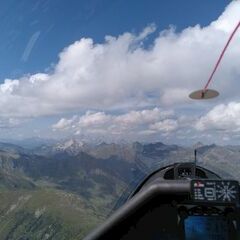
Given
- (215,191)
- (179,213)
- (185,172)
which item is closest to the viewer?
(215,191)

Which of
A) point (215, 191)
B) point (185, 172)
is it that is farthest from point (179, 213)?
point (185, 172)

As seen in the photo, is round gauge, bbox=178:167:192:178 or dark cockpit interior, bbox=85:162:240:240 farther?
round gauge, bbox=178:167:192:178

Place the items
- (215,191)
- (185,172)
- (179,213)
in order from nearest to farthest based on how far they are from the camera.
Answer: (215,191), (179,213), (185,172)

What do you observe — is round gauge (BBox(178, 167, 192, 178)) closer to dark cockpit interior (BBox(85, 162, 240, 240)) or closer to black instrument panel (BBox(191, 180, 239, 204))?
dark cockpit interior (BBox(85, 162, 240, 240))

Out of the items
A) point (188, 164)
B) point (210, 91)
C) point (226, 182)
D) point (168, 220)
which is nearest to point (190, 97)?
point (210, 91)

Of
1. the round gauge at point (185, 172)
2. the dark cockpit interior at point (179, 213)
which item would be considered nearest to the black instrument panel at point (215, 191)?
the dark cockpit interior at point (179, 213)

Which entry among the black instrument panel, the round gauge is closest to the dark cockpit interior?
the black instrument panel

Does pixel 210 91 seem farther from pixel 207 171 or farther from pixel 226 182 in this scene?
pixel 226 182

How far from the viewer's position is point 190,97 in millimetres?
6180

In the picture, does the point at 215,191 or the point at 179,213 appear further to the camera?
the point at 179,213

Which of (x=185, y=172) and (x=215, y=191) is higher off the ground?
(x=185, y=172)

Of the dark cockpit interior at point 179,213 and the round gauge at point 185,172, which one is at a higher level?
the round gauge at point 185,172

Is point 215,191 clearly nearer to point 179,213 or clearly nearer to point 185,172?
point 179,213

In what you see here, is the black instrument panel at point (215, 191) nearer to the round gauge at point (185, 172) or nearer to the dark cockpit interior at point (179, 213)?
the dark cockpit interior at point (179, 213)
